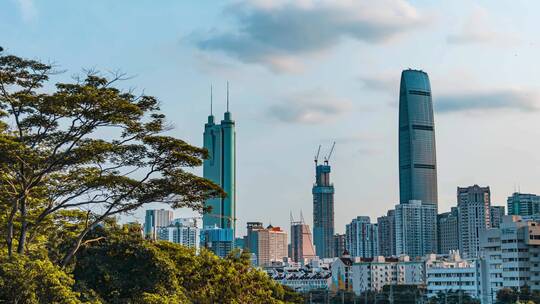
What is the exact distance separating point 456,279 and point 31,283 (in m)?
92.3

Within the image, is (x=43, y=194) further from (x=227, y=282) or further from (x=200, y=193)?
(x=227, y=282)

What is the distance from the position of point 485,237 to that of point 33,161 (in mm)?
82421

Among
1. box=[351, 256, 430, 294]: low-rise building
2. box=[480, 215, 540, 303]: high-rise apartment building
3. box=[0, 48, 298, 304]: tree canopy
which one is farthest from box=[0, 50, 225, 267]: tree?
box=[351, 256, 430, 294]: low-rise building

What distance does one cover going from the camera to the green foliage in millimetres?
21969

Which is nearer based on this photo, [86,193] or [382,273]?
[86,193]

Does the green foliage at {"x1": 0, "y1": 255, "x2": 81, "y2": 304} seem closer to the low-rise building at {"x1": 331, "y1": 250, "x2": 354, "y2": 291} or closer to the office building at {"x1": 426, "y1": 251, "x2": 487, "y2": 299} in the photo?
the office building at {"x1": 426, "y1": 251, "x2": 487, "y2": 299}

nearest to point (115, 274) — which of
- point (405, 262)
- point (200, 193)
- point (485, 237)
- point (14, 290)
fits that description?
point (200, 193)

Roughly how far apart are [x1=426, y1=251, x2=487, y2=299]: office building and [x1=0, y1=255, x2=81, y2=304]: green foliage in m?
86.1

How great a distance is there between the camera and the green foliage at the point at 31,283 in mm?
21969

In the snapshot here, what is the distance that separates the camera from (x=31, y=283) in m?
22.1

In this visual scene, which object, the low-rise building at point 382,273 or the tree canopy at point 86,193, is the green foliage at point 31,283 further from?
the low-rise building at point 382,273

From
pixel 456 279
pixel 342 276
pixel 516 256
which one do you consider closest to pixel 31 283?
pixel 516 256

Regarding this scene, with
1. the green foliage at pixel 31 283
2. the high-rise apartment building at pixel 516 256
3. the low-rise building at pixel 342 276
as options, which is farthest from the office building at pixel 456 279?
the green foliage at pixel 31 283

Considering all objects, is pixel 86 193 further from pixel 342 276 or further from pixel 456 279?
pixel 342 276
